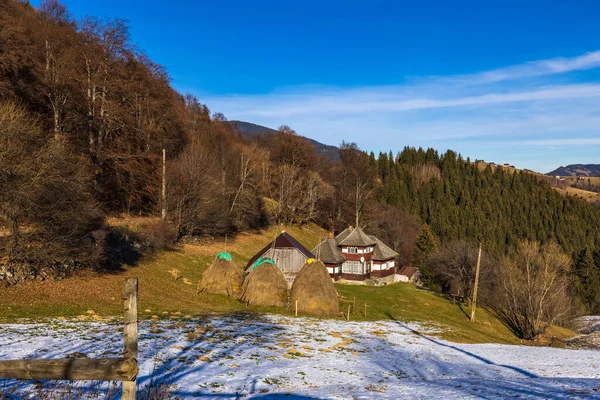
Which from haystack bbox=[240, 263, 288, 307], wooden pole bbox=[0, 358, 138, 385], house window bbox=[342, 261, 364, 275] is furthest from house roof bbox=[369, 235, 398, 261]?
wooden pole bbox=[0, 358, 138, 385]

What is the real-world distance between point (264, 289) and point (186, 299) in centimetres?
A: 613

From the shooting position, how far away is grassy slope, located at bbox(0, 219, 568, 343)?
23.2 m

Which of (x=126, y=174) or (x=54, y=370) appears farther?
(x=126, y=174)

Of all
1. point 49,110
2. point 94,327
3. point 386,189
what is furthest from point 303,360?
point 386,189

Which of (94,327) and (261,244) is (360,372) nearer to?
(94,327)

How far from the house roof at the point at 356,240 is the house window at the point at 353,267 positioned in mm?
2935

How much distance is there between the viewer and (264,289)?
33.2 metres

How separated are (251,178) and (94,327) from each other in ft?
172

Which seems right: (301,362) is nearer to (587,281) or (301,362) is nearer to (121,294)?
(121,294)

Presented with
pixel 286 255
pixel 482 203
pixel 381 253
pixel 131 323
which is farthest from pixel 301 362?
pixel 482 203

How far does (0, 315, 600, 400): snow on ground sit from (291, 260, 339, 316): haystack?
6.05 metres

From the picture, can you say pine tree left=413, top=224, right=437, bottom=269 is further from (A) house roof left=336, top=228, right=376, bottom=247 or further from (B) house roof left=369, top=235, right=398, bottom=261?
(A) house roof left=336, top=228, right=376, bottom=247

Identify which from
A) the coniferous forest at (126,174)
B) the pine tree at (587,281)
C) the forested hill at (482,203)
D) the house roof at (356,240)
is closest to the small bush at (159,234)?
the coniferous forest at (126,174)

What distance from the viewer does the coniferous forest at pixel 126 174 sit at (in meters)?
25.9
